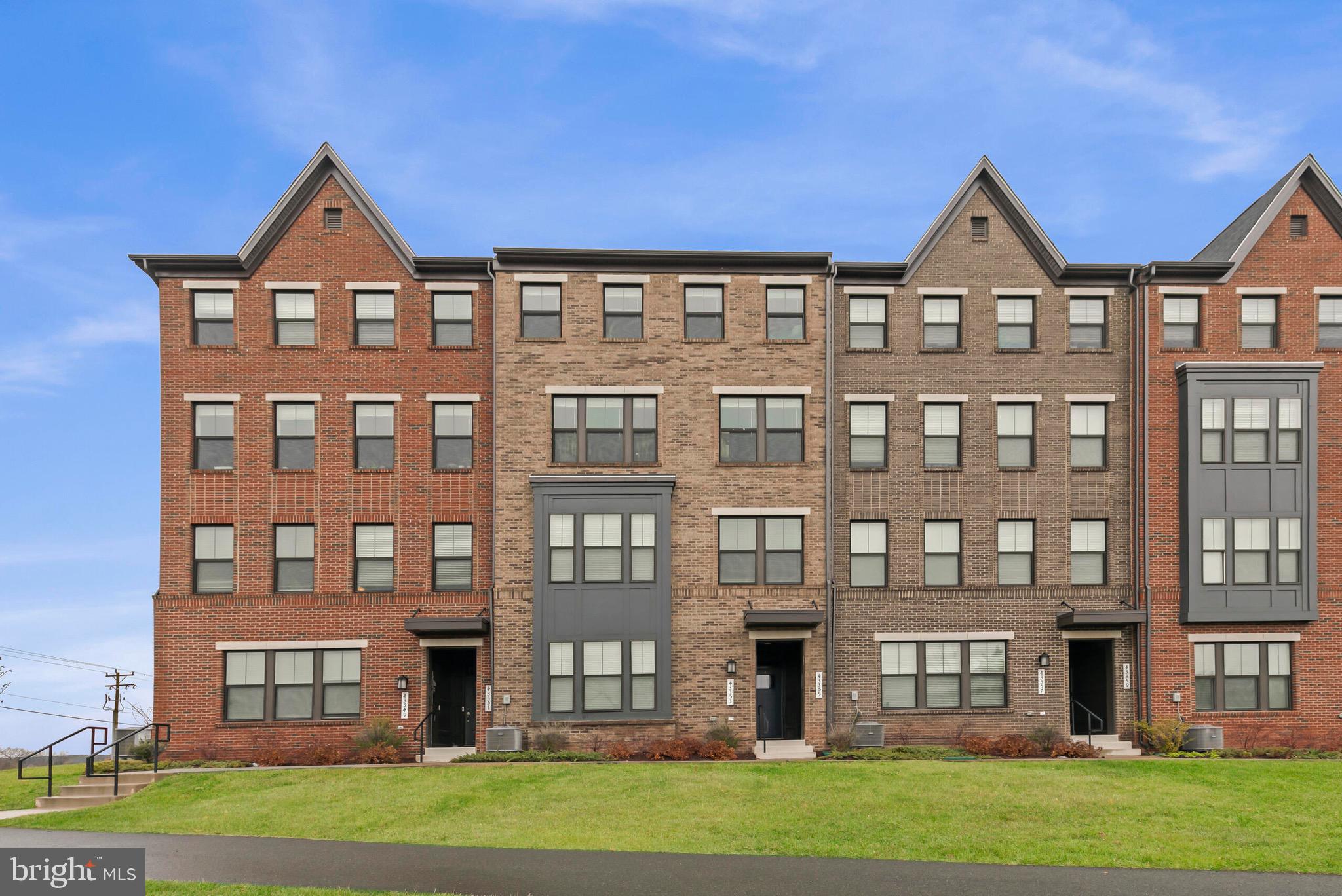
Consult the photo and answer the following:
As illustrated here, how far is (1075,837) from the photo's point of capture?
49.8 feet

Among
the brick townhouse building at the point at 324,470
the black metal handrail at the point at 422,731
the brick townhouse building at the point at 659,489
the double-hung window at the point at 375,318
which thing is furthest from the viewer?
the double-hung window at the point at 375,318

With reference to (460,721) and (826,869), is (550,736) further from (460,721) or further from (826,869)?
(826,869)

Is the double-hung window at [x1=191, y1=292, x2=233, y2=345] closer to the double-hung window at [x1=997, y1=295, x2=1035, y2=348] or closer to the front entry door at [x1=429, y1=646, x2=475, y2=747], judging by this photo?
the front entry door at [x1=429, y1=646, x2=475, y2=747]

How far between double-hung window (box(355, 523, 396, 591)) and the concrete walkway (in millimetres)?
10931

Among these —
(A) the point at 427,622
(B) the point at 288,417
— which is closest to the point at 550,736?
(A) the point at 427,622

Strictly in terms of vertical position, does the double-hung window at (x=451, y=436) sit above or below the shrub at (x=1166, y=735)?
above

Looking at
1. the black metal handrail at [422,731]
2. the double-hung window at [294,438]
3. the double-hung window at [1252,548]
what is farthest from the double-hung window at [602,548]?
the double-hung window at [1252,548]

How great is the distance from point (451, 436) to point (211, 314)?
6981mm

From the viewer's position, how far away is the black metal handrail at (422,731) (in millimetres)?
23875

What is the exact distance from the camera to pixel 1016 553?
1037 inches

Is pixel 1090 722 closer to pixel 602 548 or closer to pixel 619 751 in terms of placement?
pixel 619 751

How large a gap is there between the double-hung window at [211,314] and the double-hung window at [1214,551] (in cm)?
2586

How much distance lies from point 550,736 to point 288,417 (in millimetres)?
10578

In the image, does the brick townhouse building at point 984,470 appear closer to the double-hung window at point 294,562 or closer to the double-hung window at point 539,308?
the double-hung window at point 539,308
